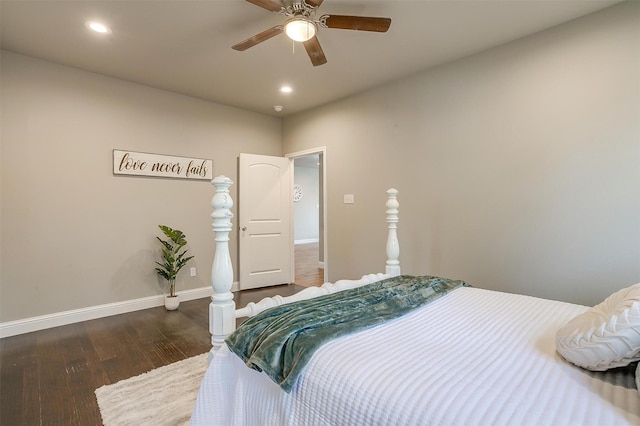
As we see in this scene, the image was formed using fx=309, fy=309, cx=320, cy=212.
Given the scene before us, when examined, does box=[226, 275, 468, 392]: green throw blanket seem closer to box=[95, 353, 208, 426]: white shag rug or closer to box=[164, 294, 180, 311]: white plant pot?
box=[95, 353, 208, 426]: white shag rug

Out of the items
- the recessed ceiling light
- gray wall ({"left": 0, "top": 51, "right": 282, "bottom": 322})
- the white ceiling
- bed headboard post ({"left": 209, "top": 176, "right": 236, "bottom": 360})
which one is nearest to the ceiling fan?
the white ceiling

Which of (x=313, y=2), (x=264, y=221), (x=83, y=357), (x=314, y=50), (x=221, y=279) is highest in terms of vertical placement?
(x=313, y=2)

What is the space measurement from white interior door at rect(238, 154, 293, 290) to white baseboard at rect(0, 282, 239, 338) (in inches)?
34.5

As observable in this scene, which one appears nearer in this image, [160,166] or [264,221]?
[160,166]

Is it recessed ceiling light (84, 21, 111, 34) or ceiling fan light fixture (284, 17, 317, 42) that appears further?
recessed ceiling light (84, 21, 111, 34)

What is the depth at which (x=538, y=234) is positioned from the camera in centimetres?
263

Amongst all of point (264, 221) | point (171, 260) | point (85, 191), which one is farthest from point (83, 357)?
point (264, 221)

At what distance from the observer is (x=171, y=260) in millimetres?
3736

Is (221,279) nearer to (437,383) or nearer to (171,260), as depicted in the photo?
(437,383)

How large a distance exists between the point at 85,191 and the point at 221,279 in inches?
112

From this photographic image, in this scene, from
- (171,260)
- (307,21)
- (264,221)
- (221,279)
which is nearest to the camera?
(221,279)

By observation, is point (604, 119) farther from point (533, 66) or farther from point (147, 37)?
point (147, 37)

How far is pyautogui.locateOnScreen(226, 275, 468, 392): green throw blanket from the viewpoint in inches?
44.0

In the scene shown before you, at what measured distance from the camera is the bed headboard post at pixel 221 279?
146 cm
